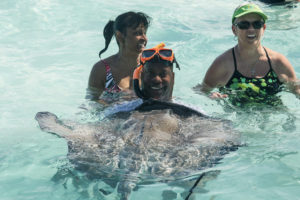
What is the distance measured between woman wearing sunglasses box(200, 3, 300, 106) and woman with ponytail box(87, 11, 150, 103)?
115cm

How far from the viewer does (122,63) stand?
20.3 ft

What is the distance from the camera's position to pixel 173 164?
4066 millimetres

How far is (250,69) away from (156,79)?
172 centimetres

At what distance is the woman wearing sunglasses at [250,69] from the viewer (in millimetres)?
5531

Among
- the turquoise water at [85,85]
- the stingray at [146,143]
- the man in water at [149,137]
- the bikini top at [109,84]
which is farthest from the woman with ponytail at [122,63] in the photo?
the stingray at [146,143]

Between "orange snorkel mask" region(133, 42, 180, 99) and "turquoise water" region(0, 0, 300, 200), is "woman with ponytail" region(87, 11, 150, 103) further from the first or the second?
"orange snorkel mask" region(133, 42, 180, 99)

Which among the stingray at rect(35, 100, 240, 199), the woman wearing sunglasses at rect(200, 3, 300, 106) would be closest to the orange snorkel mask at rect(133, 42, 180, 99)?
the stingray at rect(35, 100, 240, 199)

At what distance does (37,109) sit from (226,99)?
3.12 m

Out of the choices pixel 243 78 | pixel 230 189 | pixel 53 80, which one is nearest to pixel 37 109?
pixel 53 80

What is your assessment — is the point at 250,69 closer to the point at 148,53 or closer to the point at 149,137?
the point at 148,53

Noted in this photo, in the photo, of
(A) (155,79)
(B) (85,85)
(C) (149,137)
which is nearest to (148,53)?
(A) (155,79)

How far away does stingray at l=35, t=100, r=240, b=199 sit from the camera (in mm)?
4027

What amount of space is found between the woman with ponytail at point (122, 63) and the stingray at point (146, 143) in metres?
1.21

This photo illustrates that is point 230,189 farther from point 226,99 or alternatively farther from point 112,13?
point 112,13
